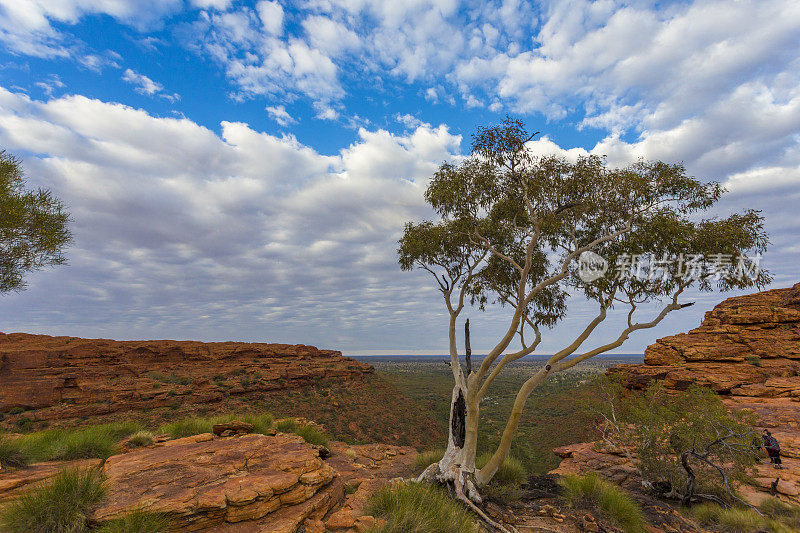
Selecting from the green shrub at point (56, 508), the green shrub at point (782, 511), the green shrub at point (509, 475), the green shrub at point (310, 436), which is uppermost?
the green shrub at point (56, 508)

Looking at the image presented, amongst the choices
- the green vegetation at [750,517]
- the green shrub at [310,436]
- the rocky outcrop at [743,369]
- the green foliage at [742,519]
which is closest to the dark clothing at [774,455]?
the rocky outcrop at [743,369]

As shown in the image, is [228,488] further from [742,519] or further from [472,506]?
[742,519]

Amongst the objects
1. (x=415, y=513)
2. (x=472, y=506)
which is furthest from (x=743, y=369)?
(x=415, y=513)

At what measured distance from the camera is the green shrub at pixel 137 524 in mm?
4780

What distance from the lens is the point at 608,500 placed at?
8.69 meters

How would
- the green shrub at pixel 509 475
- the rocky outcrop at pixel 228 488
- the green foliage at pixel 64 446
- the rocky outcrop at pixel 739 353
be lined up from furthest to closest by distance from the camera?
1. the rocky outcrop at pixel 739 353
2. the green shrub at pixel 509 475
3. the green foliage at pixel 64 446
4. the rocky outcrop at pixel 228 488

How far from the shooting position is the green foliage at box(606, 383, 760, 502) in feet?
31.3

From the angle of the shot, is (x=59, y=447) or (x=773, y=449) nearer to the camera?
(x=59, y=447)

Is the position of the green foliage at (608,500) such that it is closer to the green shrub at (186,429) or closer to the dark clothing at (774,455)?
the dark clothing at (774,455)

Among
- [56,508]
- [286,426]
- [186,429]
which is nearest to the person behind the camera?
[56,508]

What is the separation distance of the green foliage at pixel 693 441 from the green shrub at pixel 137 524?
13037 millimetres

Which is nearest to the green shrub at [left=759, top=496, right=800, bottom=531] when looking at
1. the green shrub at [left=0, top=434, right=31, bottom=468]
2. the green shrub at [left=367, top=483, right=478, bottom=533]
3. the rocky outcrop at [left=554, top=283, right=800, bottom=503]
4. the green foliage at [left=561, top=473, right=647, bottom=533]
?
the rocky outcrop at [left=554, top=283, right=800, bottom=503]

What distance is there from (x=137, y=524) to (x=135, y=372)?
4659 cm

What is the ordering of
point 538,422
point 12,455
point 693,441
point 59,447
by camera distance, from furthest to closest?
point 538,422 < point 693,441 < point 59,447 < point 12,455
